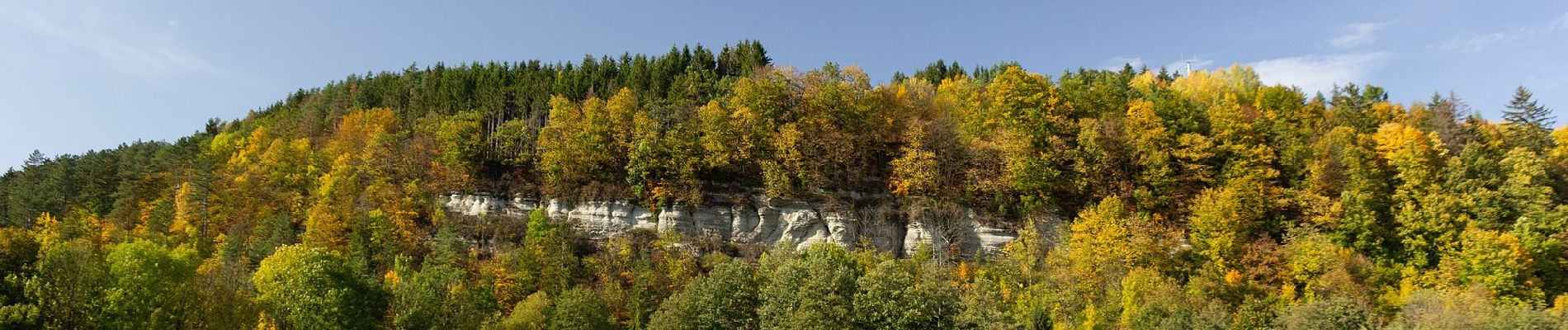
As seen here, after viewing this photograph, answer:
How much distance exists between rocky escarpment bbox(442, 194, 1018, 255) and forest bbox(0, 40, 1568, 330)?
0.83 meters

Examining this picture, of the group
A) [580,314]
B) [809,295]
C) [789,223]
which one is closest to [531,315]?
[580,314]

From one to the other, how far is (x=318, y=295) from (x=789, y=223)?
87.1 ft

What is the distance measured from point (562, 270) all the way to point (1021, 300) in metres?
25.3

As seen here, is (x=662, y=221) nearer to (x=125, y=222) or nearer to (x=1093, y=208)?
(x=1093, y=208)

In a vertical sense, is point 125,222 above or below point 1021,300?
above

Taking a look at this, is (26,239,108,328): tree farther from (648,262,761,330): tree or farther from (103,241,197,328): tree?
(648,262,761,330): tree

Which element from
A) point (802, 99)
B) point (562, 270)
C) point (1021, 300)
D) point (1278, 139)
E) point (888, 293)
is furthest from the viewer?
point (802, 99)

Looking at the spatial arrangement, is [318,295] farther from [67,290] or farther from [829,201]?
[829,201]

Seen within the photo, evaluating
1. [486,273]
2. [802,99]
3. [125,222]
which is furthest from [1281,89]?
[125,222]

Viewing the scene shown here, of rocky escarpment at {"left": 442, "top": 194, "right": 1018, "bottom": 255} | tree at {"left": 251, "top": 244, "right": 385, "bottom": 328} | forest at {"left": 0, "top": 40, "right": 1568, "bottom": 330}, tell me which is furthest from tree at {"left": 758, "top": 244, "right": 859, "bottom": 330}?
tree at {"left": 251, "top": 244, "right": 385, "bottom": 328}

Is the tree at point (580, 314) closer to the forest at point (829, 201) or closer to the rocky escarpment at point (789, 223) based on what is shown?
the forest at point (829, 201)

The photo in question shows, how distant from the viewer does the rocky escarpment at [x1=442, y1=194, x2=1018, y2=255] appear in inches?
1986

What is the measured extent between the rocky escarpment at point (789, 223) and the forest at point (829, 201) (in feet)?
2.72

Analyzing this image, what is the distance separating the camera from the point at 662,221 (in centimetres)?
5278
